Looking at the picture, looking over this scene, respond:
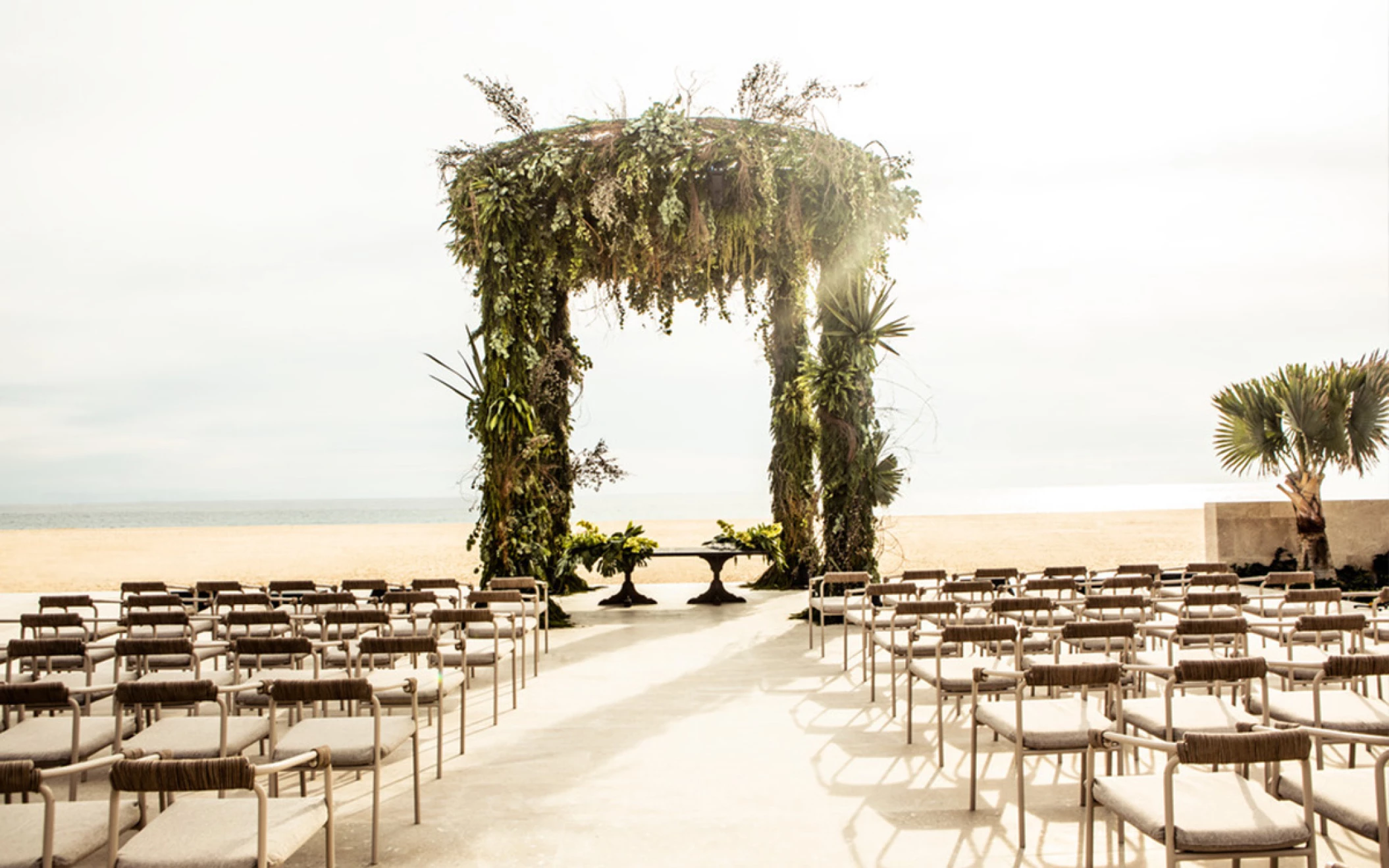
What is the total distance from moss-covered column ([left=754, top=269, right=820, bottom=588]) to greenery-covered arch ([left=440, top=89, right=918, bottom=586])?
1.81 meters

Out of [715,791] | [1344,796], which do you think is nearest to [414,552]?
[715,791]

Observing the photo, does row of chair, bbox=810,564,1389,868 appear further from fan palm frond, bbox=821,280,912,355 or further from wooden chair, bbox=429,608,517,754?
fan palm frond, bbox=821,280,912,355

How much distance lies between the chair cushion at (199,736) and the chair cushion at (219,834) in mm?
761

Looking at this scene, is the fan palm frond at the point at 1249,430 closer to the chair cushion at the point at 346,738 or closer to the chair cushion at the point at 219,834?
the chair cushion at the point at 346,738

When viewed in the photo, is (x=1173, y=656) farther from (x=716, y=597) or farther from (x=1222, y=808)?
(x=716, y=597)

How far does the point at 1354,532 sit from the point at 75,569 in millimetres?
26949

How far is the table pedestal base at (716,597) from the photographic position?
11359mm

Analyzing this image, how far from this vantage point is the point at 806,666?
23.5ft

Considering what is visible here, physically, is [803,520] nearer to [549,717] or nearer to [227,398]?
[549,717]

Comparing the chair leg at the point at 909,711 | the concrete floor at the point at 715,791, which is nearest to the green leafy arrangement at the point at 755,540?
the concrete floor at the point at 715,791

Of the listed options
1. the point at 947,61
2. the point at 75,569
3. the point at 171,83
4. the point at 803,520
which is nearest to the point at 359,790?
the point at 803,520

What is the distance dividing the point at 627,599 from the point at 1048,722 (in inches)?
330

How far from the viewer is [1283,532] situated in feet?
39.2

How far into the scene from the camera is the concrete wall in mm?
11930
